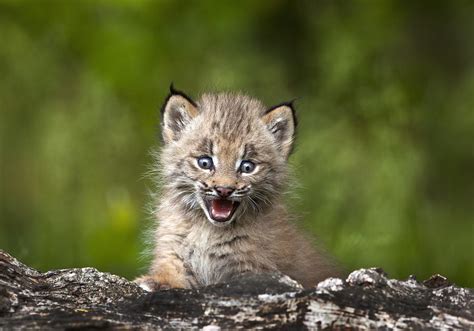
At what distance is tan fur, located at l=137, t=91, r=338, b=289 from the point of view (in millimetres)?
8734

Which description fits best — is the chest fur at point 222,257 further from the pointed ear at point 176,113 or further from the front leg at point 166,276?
the pointed ear at point 176,113

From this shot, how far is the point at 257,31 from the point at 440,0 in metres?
2.59

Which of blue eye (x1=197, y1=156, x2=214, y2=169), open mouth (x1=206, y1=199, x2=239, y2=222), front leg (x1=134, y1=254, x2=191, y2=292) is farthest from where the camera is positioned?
blue eye (x1=197, y1=156, x2=214, y2=169)

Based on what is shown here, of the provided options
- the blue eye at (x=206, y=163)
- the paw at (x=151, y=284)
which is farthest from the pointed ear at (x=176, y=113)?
the paw at (x=151, y=284)

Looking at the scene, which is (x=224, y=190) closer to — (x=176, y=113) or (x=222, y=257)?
(x=222, y=257)

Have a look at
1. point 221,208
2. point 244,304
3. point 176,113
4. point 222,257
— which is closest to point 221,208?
point 221,208

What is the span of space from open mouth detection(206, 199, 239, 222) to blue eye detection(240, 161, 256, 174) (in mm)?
294

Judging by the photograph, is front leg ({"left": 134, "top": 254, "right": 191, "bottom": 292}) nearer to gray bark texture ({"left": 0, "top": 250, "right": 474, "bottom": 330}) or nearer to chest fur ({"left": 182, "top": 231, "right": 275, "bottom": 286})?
chest fur ({"left": 182, "top": 231, "right": 275, "bottom": 286})

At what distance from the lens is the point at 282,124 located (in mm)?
9547

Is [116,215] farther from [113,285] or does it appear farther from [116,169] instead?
[113,285]

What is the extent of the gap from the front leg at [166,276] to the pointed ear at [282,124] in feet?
4.57

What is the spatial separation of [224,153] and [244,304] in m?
2.42

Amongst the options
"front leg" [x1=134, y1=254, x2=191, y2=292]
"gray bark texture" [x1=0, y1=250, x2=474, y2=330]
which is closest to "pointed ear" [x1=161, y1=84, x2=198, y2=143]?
"front leg" [x1=134, y1=254, x2=191, y2=292]

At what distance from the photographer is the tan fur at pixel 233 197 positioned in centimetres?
873
